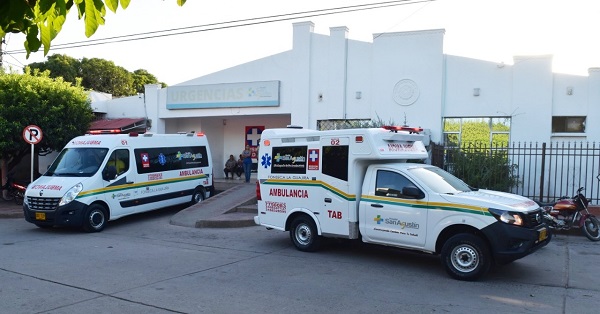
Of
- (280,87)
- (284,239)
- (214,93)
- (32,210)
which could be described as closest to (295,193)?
(284,239)

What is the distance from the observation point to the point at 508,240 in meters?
7.06

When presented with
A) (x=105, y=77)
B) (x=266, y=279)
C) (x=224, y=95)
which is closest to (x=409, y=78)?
(x=224, y=95)

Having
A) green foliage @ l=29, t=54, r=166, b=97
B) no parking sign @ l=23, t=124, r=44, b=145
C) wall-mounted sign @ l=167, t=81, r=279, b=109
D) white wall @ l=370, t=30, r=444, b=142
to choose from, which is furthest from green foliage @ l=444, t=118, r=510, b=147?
green foliage @ l=29, t=54, r=166, b=97

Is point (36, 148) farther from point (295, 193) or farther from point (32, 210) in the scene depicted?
point (295, 193)

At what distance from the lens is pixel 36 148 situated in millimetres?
19406

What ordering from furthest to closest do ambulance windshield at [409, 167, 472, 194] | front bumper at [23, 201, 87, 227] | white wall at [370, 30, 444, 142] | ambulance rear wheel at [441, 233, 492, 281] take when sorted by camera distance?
1. white wall at [370, 30, 444, 142]
2. front bumper at [23, 201, 87, 227]
3. ambulance windshield at [409, 167, 472, 194]
4. ambulance rear wheel at [441, 233, 492, 281]

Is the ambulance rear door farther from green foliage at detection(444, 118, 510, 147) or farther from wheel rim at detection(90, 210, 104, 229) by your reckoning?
green foliage at detection(444, 118, 510, 147)

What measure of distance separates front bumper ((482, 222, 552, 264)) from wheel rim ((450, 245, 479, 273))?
0.94 feet

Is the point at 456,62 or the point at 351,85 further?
the point at 351,85

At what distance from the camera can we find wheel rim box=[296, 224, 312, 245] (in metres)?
9.53

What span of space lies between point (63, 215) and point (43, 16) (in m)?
10.1

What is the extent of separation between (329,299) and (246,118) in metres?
16.5

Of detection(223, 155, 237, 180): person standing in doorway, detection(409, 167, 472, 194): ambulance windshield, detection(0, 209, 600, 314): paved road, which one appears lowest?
detection(0, 209, 600, 314): paved road

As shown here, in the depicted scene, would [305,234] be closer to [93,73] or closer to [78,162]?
[78,162]
